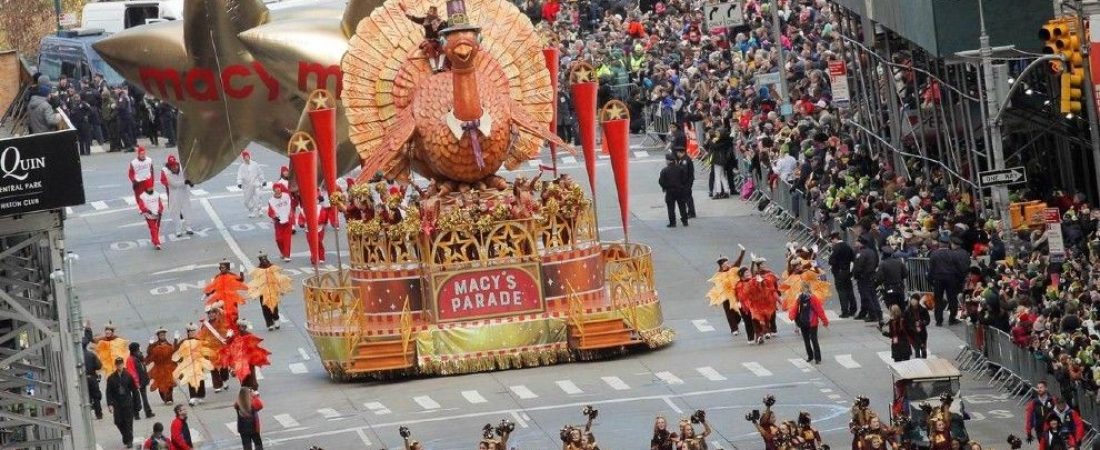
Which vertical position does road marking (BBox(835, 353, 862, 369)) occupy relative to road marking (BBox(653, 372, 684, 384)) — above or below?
below

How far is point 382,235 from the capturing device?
4225cm

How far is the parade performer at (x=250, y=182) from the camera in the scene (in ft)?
182

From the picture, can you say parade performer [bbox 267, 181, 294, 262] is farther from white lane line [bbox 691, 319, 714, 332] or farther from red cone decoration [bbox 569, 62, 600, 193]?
white lane line [bbox 691, 319, 714, 332]

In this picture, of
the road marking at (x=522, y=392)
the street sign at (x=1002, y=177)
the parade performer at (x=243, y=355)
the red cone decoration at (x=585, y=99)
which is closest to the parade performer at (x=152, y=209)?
the red cone decoration at (x=585, y=99)

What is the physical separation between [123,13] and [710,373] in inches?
1451

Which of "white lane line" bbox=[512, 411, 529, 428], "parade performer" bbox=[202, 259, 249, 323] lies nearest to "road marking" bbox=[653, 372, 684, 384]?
"white lane line" bbox=[512, 411, 529, 428]

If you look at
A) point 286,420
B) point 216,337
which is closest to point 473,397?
point 286,420

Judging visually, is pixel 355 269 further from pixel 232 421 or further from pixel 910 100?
pixel 910 100

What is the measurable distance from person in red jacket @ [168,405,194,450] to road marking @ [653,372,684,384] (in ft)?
23.1

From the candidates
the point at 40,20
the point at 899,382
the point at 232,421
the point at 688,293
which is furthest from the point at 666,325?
the point at 40,20

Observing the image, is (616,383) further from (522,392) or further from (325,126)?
(325,126)

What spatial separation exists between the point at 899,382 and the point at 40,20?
199 ft

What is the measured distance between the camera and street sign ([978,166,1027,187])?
40.2 m

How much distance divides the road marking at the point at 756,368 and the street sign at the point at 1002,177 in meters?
3.77
